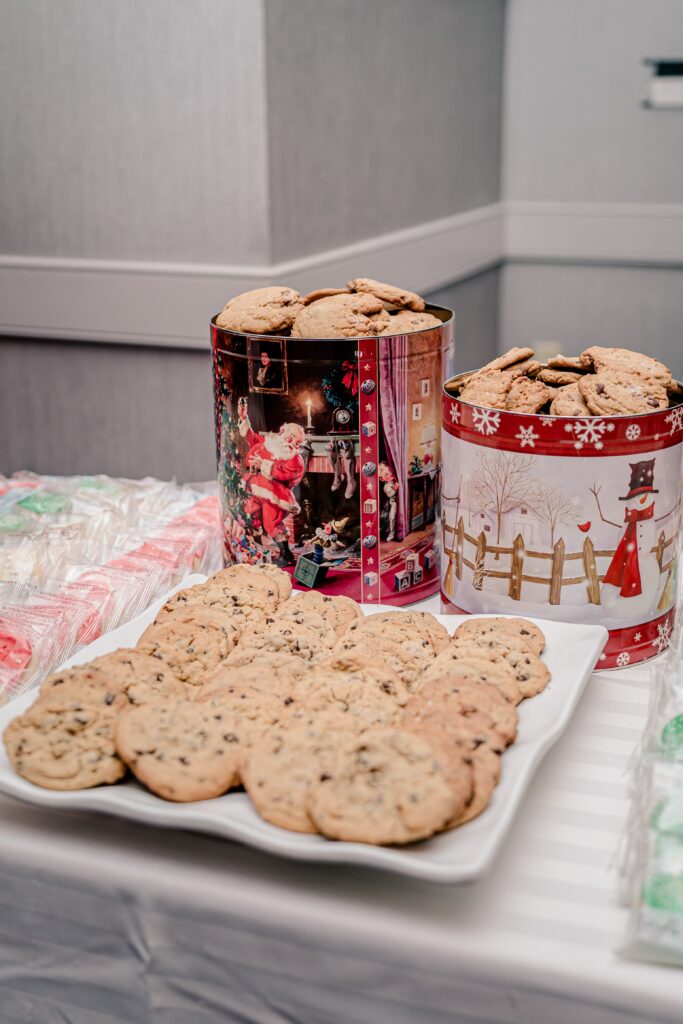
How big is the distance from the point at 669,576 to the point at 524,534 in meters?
0.15

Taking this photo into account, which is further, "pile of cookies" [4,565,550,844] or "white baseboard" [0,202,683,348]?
"white baseboard" [0,202,683,348]

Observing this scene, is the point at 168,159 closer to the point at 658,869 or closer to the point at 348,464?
the point at 348,464

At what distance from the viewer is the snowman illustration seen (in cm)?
84

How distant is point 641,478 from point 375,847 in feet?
1.32

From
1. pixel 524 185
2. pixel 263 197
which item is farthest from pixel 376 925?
pixel 524 185

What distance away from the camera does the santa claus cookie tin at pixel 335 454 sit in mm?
929

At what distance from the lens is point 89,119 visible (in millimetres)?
2350

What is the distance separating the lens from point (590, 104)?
3.74 m

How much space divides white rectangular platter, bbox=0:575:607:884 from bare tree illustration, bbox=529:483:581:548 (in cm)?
14

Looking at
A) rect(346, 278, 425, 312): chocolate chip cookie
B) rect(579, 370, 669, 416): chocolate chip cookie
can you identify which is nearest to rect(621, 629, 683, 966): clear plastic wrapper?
rect(579, 370, 669, 416): chocolate chip cookie

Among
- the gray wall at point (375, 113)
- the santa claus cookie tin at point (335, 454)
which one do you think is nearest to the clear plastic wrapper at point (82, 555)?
the santa claus cookie tin at point (335, 454)

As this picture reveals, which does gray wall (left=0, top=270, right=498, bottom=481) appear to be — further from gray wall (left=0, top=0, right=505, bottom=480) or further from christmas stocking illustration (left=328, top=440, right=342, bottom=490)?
christmas stocking illustration (left=328, top=440, right=342, bottom=490)

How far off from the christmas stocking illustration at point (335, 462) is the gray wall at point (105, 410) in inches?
58.7

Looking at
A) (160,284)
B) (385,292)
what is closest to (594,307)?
(160,284)
